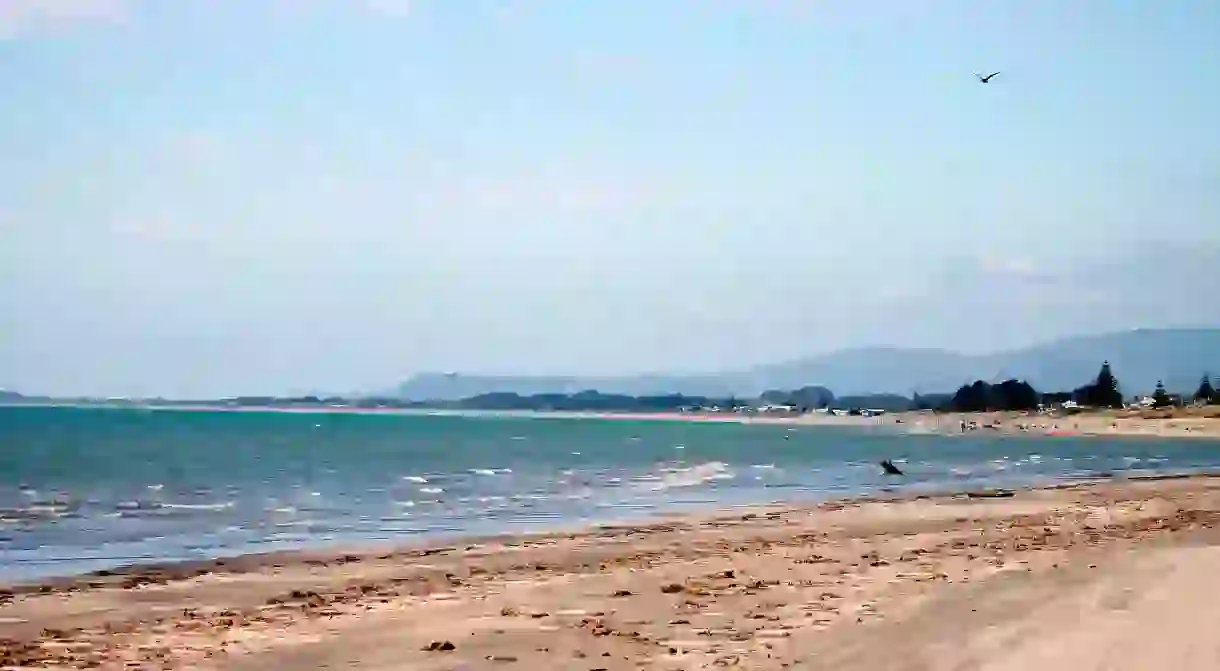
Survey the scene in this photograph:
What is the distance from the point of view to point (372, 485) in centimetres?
4109

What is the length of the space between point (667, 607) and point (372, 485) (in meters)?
29.4

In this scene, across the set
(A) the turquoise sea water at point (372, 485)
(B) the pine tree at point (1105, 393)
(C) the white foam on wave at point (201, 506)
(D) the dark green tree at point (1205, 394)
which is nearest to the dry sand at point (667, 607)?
(A) the turquoise sea water at point (372, 485)

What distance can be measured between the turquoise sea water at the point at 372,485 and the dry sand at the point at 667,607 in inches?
159

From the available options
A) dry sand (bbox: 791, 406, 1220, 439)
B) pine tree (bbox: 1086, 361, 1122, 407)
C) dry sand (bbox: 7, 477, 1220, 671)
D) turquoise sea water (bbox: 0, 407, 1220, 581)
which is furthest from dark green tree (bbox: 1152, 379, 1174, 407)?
dry sand (bbox: 7, 477, 1220, 671)

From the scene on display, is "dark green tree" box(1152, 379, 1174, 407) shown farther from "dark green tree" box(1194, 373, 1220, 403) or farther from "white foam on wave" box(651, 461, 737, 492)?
"white foam on wave" box(651, 461, 737, 492)

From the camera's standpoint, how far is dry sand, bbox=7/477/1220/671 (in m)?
10.4

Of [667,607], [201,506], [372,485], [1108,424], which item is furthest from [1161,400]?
[667,607]

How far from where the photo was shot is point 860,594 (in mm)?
13734

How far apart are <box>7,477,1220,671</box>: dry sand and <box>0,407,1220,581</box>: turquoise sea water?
159 inches

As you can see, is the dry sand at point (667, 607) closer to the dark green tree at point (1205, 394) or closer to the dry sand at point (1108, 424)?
the dry sand at point (1108, 424)

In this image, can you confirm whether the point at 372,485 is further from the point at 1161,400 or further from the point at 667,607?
the point at 1161,400

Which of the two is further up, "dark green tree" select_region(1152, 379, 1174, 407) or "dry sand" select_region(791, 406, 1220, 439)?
"dark green tree" select_region(1152, 379, 1174, 407)

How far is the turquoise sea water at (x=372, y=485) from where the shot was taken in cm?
2381

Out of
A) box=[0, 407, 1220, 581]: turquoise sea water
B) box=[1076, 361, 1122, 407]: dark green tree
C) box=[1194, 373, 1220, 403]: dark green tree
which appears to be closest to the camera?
box=[0, 407, 1220, 581]: turquoise sea water
